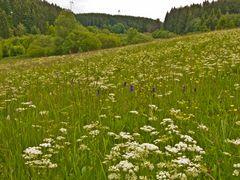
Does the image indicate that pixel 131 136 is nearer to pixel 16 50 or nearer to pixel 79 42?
pixel 79 42

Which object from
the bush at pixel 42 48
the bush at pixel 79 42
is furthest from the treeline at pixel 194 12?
the bush at pixel 79 42

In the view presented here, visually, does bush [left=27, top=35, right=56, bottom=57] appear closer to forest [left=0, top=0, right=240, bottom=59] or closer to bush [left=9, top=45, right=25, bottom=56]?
forest [left=0, top=0, right=240, bottom=59]

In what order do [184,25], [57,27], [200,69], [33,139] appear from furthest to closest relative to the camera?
[184,25]
[57,27]
[200,69]
[33,139]

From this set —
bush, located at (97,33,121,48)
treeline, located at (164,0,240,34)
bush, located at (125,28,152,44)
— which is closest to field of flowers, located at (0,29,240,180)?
bush, located at (97,33,121,48)

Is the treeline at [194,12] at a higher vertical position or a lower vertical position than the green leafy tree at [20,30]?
higher

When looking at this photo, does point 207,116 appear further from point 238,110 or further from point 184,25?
point 184,25

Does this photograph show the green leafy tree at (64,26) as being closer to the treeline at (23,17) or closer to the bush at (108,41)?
the bush at (108,41)

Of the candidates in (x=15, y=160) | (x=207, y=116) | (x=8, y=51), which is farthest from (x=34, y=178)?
(x=8, y=51)

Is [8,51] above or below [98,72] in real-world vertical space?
below

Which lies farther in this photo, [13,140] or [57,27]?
[57,27]

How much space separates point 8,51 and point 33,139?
11567cm

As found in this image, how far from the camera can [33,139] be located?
174 inches

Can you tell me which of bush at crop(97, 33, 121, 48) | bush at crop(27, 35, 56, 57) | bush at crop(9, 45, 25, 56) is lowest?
bush at crop(9, 45, 25, 56)

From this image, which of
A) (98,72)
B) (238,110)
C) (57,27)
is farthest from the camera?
(57,27)
